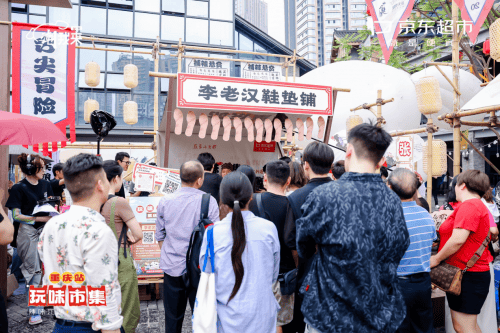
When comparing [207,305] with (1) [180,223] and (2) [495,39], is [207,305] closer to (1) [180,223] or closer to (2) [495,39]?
(1) [180,223]

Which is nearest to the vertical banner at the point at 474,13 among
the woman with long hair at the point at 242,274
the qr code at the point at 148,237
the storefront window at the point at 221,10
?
the woman with long hair at the point at 242,274

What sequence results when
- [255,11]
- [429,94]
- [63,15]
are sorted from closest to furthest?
[429,94]
[63,15]
[255,11]

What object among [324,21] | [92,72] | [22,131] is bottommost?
[22,131]

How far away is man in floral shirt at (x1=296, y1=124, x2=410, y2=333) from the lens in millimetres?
1995

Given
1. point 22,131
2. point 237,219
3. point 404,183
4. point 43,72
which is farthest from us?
point 43,72

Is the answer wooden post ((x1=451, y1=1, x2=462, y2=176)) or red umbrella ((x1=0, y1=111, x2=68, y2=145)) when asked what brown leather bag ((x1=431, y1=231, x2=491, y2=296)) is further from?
red umbrella ((x1=0, y1=111, x2=68, y2=145))

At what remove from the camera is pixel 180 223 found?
11.6 ft

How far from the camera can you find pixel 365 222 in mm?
2008

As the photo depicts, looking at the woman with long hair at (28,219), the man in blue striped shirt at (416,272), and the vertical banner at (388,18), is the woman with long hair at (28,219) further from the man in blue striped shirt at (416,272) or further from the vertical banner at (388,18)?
the vertical banner at (388,18)

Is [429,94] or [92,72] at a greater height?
[92,72]

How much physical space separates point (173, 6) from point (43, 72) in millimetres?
13943

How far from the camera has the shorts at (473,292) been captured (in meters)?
3.23

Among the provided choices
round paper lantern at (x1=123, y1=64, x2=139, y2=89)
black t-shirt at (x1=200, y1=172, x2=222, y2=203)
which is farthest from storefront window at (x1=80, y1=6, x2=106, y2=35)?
black t-shirt at (x1=200, y1=172, x2=222, y2=203)

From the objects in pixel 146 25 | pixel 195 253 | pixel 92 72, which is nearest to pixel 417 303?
pixel 195 253
